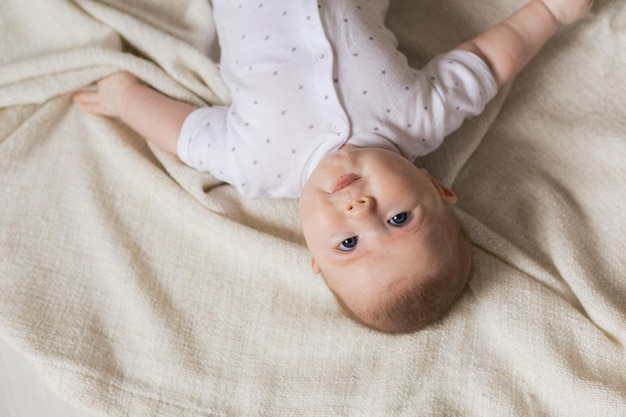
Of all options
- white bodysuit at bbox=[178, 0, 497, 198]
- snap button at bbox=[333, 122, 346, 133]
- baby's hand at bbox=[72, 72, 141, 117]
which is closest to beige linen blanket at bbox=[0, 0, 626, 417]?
baby's hand at bbox=[72, 72, 141, 117]

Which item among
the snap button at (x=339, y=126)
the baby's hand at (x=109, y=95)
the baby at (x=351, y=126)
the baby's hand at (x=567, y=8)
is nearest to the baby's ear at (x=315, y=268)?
the baby at (x=351, y=126)

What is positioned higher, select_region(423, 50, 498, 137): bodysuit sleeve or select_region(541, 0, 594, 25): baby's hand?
select_region(541, 0, 594, 25): baby's hand

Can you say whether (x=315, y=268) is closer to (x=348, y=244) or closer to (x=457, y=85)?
(x=348, y=244)

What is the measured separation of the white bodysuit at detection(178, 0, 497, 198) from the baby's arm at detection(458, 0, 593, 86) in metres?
0.04

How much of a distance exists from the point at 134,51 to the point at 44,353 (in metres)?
0.62

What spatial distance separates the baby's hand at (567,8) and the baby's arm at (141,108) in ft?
2.32

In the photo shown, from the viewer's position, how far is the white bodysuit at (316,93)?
45.2 inches

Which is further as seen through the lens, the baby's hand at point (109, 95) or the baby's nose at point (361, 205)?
the baby's hand at point (109, 95)

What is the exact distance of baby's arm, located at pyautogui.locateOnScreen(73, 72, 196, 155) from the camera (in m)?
1.27

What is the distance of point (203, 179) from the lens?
1.28 meters

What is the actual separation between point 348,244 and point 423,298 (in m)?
0.15

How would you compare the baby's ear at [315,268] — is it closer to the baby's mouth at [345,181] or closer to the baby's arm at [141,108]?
the baby's mouth at [345,181]

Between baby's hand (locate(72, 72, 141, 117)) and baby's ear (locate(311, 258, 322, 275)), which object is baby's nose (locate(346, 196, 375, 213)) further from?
baby's hand (locate(72, 72, 141, 117))

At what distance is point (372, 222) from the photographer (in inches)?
40.8
